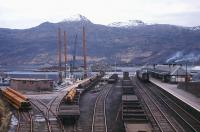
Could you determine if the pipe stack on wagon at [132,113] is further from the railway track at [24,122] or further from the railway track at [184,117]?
the railway track at [24,122]

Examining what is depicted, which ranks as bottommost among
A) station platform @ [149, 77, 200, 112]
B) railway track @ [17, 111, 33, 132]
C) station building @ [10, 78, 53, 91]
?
railway track @ [17, 111, 33, 132]

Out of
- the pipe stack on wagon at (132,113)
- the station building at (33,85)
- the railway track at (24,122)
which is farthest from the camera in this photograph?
the station building at (33,85)

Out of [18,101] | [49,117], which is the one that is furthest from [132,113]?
[18,101]

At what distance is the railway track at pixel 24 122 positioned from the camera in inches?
1350

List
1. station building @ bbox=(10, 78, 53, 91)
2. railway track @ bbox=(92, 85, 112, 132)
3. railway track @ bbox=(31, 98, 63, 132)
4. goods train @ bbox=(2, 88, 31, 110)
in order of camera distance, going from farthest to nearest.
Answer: station building @ bbox=(10, 78, 53, 91), goods train @ bbox=(2, 88, 31, 110), railway track @ bbox=(31, 98, 63, 132), railway track @ bbox=(92, 85, 112, 132)

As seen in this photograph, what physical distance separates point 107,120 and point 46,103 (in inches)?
615

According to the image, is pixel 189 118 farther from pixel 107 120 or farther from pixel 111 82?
pixel 111 82

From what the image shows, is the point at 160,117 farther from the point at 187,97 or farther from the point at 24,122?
the point at 187,97

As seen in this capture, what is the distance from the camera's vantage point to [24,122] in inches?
1475

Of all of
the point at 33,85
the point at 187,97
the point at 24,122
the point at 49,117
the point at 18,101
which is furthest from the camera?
the point at 33,85

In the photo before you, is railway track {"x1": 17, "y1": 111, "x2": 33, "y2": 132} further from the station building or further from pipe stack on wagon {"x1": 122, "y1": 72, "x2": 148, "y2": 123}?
the station building

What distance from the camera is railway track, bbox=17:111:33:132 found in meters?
34.3

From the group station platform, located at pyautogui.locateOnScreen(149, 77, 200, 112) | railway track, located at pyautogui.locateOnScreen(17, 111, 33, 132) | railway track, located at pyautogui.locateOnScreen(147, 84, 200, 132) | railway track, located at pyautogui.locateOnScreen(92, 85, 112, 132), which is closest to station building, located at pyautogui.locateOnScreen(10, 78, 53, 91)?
station platform, located at pyautogui.locateOnScreen(149, 77, 200, 112)

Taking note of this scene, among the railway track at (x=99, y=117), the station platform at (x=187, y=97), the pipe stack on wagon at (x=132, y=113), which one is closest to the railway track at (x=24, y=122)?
the railway track at (x=99, y=117)
